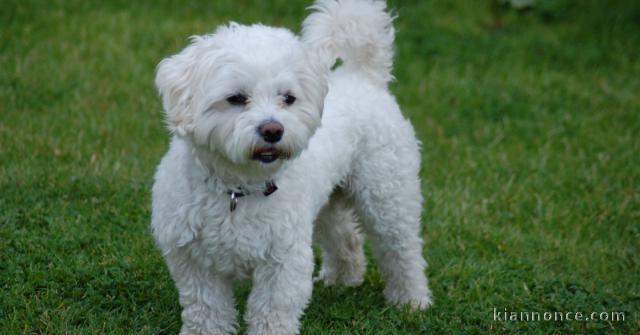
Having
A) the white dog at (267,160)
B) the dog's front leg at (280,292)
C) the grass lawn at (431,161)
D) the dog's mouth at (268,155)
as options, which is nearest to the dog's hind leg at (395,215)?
the white dog at (267,160)

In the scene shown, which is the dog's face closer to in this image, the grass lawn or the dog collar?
the dog collar

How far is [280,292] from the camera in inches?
151

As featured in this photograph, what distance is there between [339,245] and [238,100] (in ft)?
5.89

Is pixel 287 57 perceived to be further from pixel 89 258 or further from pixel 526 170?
pixel 526 170

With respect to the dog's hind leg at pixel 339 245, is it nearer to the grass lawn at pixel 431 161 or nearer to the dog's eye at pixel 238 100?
the grass lawn at pixel 431 161

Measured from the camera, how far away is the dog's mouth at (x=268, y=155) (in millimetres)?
3510

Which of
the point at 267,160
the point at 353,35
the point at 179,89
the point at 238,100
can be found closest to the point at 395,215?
the point at 353,35

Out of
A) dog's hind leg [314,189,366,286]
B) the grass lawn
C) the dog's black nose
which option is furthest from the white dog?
the grass lawn

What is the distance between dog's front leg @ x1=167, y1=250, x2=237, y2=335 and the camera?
3.90m

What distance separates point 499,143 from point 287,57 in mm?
4277

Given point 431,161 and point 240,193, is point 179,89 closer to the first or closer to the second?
point 240,193

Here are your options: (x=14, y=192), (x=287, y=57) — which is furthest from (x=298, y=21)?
(x=287, y=57)

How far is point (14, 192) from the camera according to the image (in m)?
5.39

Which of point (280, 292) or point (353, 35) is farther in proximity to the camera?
point (353, 35)
